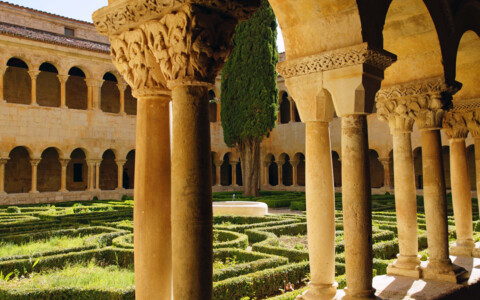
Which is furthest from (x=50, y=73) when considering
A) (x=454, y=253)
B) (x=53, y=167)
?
(x=454, y=253)

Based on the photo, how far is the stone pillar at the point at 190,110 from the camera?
3.07 m

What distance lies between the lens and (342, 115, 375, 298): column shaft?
14.0 ft

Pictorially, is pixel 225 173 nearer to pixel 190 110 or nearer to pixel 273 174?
pixel 273 174

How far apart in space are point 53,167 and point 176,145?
23.8 metres

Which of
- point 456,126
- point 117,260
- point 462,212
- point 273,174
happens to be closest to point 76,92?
point 273,174

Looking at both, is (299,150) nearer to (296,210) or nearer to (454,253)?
(296,210)

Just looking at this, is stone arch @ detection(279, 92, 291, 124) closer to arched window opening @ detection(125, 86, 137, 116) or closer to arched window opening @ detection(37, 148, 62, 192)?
arched window opening @ detection(125, 86, 137, 116)

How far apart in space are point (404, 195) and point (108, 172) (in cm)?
2323

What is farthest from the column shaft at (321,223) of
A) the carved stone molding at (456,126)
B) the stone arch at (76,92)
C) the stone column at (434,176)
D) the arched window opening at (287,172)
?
the arched window opening at (287,172)

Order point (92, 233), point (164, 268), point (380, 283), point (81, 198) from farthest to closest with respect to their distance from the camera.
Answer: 1. point (81, 198)
2. point (92, 233)
3. point (380, 283)
4. point (164, 268)

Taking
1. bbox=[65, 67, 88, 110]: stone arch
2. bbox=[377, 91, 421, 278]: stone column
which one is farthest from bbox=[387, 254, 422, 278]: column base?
bbox=[65, 67, 88, 110]: stone arch

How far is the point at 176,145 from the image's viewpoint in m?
3.15

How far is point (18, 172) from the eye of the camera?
23375mm

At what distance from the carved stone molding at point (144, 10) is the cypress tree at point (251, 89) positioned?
18.4m
